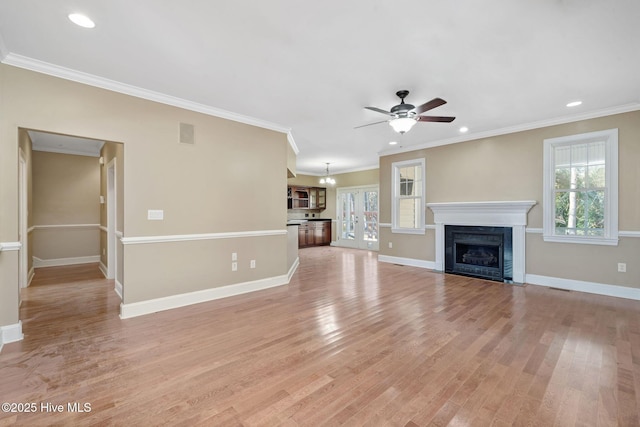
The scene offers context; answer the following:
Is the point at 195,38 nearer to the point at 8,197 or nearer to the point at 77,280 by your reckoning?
the point at 8,197

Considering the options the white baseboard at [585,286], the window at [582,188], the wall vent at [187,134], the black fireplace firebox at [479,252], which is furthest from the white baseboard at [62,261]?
the window at [582,188]

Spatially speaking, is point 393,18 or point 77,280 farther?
point 77,280

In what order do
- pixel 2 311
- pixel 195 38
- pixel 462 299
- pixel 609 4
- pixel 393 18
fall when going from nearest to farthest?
pixel 609 4, pixel 393 18, pixel 195 38, pixel 2 311, pixel 462 299

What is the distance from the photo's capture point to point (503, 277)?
5.14 meters

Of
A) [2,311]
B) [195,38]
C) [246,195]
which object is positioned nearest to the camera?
[195,38]

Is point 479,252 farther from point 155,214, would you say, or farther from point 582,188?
point 155,214

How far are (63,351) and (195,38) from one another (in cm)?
309

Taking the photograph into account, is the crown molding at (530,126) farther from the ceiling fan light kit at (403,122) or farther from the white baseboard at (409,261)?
the ceiling fan light kit at (403,122)

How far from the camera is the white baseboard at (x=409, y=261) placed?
623 cm

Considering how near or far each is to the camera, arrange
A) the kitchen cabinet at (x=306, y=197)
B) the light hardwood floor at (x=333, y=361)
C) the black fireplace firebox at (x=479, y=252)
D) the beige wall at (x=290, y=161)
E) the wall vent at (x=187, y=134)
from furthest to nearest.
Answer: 1. the kitchen cabinet at (x=306, y=197)
2. the beige wall at (x=290, y=161)
3. the black fireplace firebox at (x=479, y=252)
4. the wall vent at (x=187, y=134)
5. the light hardwood floor at (x=333, y=361)

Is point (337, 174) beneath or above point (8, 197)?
above

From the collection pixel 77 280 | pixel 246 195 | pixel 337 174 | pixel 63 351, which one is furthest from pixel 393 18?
pixel 337 174

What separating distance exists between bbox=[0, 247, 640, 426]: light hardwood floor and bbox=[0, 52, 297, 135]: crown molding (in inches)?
107

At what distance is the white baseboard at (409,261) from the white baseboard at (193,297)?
10.2 ft
